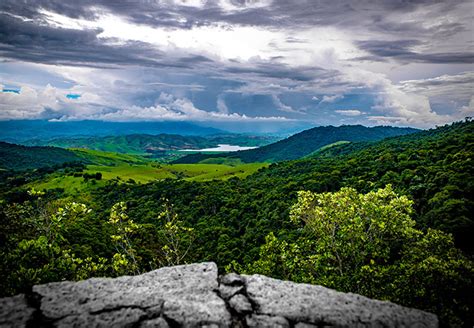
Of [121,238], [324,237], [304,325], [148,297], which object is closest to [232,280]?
[148,297]

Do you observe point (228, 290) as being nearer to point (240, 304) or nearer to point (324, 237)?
point (240, 304)

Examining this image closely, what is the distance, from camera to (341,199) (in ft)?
85.3

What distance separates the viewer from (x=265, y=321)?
8.25 metres

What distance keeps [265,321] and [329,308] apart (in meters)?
1.95

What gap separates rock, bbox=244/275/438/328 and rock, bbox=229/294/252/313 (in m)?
0.26

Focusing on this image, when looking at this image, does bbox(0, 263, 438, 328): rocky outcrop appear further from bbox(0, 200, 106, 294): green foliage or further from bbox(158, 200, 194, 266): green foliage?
bbox(158, 200, 194, 266): green foliage

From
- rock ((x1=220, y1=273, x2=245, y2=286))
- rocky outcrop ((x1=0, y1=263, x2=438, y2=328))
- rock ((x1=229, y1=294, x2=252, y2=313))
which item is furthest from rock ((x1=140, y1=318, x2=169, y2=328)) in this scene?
rock ((x1=220, y1=273, x2=245, y2=286))

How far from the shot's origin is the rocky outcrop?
26.4 feet

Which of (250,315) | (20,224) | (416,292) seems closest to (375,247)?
(416,292)

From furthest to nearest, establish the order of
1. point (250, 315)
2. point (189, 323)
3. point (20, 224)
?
1. point (20, 224)
2. point (250, 315)
3. point (189, 323)

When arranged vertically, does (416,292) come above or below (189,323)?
below

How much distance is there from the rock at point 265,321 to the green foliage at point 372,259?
11.0m

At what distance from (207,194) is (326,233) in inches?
4468

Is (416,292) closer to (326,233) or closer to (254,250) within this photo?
(326,233)
